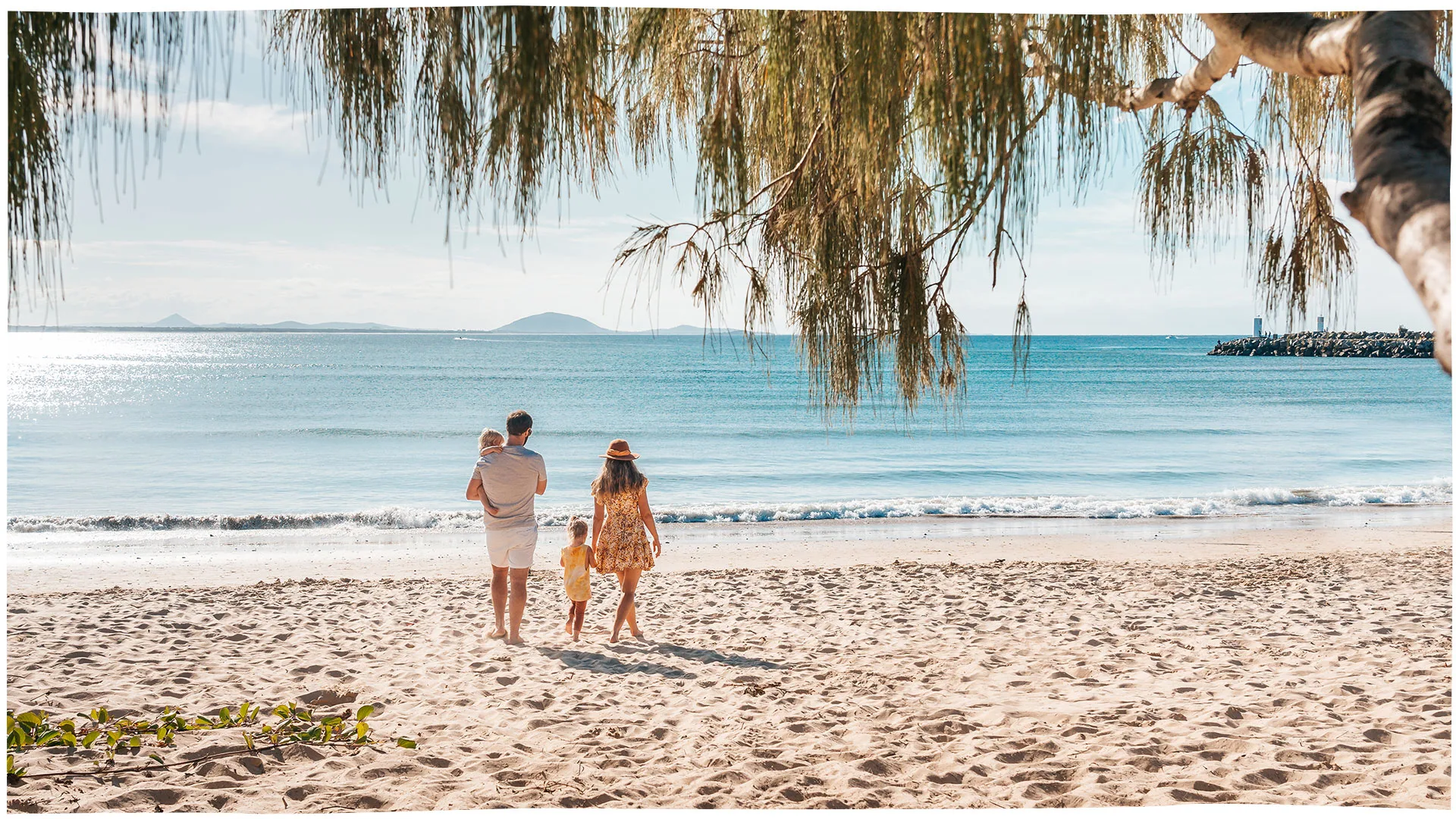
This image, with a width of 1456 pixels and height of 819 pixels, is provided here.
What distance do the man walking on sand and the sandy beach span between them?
45 cm

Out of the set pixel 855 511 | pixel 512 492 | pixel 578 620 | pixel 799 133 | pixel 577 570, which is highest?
pixel 799 133

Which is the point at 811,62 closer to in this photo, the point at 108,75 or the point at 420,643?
the point at 108,75

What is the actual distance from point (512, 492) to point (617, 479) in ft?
1.29

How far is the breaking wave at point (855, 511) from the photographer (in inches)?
349

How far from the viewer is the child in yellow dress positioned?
3812 millimetres

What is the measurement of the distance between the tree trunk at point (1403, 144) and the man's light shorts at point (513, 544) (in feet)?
9.79

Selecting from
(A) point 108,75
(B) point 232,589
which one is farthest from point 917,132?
(B) point 232,589

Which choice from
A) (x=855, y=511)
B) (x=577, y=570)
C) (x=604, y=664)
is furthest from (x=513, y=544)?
(x=855, y=511)

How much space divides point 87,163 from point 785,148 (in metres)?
1.26

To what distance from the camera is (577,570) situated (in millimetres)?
3861

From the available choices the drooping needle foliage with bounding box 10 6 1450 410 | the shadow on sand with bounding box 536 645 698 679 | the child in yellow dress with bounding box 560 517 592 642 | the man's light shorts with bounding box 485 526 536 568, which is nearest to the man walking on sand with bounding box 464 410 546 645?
the man's light shorts with bounding box 485 526 536 568

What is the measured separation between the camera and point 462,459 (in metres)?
15.0

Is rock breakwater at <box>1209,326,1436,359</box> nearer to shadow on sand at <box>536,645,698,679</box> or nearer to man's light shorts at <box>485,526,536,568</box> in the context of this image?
shadow on sand at <box>536,645,698,679</box>

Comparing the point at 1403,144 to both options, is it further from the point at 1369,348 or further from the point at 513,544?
the point at 1369,348
